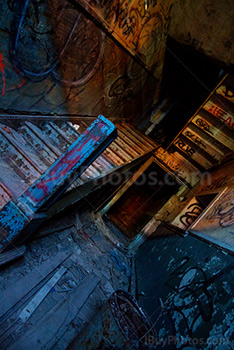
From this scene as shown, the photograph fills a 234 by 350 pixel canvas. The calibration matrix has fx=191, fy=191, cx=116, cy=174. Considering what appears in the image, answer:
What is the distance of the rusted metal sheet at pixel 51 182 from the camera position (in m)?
2.20

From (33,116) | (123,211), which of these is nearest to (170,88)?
(123,211)

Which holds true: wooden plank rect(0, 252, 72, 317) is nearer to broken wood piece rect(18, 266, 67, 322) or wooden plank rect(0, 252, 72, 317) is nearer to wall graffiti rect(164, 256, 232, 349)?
broken wood piece rect(18, 266, 67, 322)

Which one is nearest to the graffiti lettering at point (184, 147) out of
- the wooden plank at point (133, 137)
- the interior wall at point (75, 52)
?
the wooden plank at point (133, 137)

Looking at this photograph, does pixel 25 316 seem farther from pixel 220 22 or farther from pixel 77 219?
pixel 220 22

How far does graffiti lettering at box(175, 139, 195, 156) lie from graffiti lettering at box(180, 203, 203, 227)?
8.89ft

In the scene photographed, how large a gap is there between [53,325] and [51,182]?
1.87 m

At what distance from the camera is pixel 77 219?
5273mm

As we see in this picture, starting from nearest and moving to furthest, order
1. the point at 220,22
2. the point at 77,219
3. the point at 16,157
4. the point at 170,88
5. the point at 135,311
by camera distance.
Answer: the point at 135,311 < the point at 16,157 < the point at 77,219 < the point at 220,22 < the point at 170,88

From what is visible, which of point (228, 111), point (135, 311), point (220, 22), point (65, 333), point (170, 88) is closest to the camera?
point (65, 333)

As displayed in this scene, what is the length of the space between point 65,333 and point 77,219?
2.93 m

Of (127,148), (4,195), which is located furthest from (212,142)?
(4,195)

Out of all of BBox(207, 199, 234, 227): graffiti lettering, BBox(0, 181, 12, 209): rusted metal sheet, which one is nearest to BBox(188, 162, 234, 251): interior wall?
BBox(207, 199, 234, 227): graffiti lettering

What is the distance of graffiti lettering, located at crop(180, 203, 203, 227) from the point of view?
5.88 m

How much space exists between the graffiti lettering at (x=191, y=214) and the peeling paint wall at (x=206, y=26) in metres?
4.83
